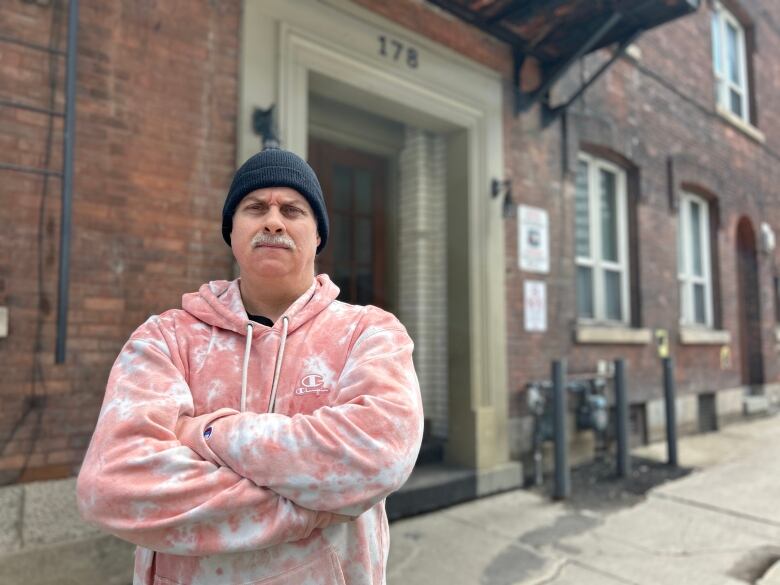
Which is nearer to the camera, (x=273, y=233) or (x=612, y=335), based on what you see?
(x=273, y=233)

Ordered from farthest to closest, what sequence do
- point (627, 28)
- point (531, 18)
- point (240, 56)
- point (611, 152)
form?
point (611, 152) < point (627, 28) < point (531, 18) < point (240, 56)

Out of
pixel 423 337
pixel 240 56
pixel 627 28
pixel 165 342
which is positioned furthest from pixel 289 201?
pixel 627 28

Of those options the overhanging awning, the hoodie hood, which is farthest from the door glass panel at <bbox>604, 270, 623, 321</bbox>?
the hoodie hood

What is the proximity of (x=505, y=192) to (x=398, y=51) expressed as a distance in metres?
1.70

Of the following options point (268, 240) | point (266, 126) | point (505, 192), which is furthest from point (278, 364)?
point (505, 192)

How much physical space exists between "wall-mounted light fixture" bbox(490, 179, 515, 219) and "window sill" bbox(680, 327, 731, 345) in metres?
3.94

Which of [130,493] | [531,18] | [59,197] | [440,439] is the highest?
[531,18]

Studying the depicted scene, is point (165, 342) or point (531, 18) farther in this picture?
point (531, 18)

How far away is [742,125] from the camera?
981 cm

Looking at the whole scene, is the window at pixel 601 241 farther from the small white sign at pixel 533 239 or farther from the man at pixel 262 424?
the man at pixel 262 424

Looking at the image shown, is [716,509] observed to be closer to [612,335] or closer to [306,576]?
[612,335]

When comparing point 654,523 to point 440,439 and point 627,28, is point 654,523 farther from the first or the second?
point 627,28

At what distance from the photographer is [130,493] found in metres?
1.20

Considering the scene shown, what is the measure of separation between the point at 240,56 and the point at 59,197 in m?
1.55
